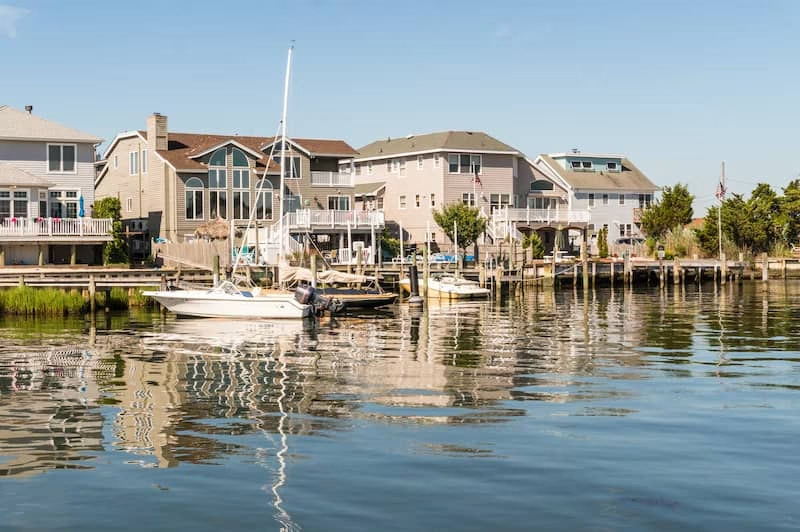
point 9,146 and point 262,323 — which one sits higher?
point 9,146

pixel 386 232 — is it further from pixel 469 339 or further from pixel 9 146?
pixel 469 339

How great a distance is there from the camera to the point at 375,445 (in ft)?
56.6

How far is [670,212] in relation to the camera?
294 ft

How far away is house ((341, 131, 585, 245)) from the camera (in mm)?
82562

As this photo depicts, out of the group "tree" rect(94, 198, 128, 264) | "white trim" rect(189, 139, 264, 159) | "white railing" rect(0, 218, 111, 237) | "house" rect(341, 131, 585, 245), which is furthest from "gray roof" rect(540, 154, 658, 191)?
"white railing" rect(0, 218, 111, 237)

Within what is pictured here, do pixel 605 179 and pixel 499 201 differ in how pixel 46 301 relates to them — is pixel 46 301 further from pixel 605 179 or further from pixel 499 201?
pixel 605 179

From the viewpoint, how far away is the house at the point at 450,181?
271 feet

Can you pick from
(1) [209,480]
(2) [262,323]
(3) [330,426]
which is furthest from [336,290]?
(1) [209,480]

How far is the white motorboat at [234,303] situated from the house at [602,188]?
51031 millimetres

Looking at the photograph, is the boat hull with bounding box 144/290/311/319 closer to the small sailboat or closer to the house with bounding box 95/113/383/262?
the small sailboat

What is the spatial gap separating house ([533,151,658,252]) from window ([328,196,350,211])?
2338 centimetres

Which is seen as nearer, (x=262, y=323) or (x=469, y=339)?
(x=469, y=339)

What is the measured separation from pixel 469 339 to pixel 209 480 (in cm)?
2195

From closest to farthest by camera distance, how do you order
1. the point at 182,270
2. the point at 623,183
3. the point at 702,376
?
1. the point at 702,376
2. the point at 182,270
3. the point at 623,183
